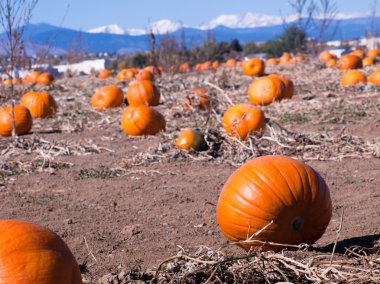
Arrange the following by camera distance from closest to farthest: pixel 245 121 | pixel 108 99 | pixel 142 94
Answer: pixel 245 121 → pixel 142 94 → pixel 108 99

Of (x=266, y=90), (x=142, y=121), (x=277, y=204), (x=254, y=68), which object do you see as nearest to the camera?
(x=277, y=204)

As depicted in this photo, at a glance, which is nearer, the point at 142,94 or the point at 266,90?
the point at 266,90

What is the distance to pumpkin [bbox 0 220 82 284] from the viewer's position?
3.04 m

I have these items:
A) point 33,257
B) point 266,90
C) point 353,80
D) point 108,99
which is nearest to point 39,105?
point 108,99

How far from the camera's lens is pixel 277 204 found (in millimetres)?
4109

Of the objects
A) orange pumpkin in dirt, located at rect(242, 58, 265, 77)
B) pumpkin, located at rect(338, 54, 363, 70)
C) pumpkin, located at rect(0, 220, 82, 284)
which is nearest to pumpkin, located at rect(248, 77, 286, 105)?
orange pumpkin in dirt, located at rect(242, 58, 265, 77)

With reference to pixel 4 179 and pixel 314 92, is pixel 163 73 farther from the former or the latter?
pixel 4 179

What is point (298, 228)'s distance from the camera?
421 centimetres

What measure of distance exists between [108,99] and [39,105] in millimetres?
1536

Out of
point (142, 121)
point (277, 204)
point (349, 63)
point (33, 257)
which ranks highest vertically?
point (33, 257)

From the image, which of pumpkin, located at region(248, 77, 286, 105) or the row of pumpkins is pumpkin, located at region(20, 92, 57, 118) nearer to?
pumpkin, located at region(248, 77, 286, 105)

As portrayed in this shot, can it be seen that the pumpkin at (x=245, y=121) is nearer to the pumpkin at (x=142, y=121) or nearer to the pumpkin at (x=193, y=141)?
the pumpkin at (x=193, y=141)

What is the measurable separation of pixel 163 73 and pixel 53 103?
935 centimetres

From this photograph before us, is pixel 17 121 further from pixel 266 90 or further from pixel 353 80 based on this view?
pixel 353 80
